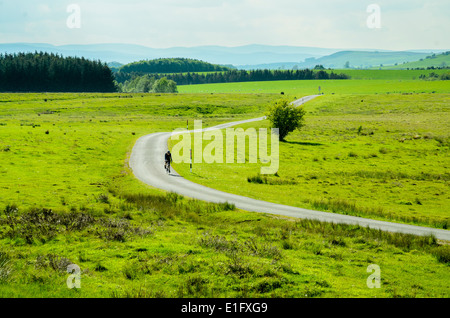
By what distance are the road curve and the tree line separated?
148 meters

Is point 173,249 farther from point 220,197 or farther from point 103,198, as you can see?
point 220,197

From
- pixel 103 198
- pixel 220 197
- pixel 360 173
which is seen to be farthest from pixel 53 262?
pixel 360 173

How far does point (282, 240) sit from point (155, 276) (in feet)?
27.5

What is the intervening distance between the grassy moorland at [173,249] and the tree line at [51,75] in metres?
156

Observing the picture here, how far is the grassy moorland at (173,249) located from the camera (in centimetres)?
1441

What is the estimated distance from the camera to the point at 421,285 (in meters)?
15.5

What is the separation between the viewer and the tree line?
170000 millimetres

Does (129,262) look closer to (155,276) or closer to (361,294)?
(155,276)

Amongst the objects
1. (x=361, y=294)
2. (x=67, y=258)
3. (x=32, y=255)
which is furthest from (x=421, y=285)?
(x=32, y=255)

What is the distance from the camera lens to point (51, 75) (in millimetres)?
176375

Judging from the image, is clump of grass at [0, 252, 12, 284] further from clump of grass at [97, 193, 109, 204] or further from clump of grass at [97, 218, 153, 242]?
clump of grass at [97, 193, 109, 204]

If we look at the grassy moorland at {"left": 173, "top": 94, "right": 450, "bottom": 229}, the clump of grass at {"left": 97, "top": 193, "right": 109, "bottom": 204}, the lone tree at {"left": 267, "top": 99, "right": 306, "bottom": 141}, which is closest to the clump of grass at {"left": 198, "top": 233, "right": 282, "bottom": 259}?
the clump of grass at {"left": 97, "top": 193, "right": 109, "bottom": 204}

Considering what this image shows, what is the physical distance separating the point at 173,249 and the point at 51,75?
181 metres

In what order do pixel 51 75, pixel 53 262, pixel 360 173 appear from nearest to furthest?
pixel 53 262 < pixel 360 173 < pixel 51 75
